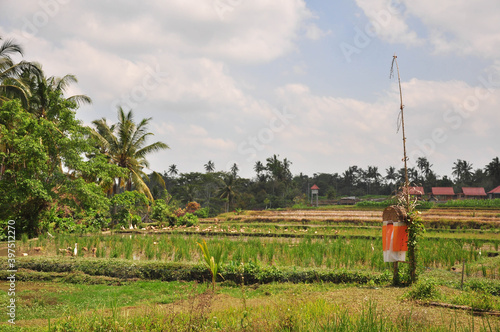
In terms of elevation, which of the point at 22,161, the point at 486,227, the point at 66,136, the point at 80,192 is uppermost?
the point at 66,136

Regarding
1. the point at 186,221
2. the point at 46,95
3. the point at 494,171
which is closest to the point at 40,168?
the point at 46,95

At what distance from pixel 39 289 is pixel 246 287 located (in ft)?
13.3

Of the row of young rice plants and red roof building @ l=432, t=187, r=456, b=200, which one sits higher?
red roof building @ l=432, t=187, r=456, b=200

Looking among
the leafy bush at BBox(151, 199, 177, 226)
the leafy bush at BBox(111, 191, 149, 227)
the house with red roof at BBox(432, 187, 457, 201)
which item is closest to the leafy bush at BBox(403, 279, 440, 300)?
the leafy bush at BBox(111, 191, 149, 227)

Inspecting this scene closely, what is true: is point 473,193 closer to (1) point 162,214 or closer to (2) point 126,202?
(1) point 162,214

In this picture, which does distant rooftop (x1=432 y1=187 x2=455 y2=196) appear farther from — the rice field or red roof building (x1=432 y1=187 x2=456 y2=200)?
the rice field

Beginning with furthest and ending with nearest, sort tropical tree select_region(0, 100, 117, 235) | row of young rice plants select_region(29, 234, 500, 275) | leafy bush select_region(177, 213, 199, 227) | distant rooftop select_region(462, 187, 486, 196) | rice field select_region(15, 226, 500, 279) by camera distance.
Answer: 1. distant rooftop select_region(462, 187, 486, 196)
2. leafy bush select_region(177, 213, 199, 227)
3. tropical tree select_region(0, 100, 117, 235)
4. row of young rice plants select_region(29, 234, 500, 275)
5. rice field select_region(15, 226, 500, 279)

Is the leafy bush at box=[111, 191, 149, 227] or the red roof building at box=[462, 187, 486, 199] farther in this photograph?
the red roof building at box=[462, 187, 486, 199]

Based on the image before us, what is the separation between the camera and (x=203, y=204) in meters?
49.3

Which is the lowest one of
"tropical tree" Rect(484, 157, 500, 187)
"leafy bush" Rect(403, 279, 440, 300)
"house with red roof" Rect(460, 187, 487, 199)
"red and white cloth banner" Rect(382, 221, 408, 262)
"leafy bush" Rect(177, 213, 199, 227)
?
"leafy bush" Rect(177, 213, 199, 227)

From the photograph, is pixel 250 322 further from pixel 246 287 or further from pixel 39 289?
pixel 39 289

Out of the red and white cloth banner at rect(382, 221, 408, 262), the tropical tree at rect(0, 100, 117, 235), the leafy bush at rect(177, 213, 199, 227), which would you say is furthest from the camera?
the leafy bush at rect(177, 213, 199, 227)

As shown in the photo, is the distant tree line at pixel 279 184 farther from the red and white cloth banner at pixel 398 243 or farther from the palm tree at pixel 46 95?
the red and white cloth banner at pixel 398 243

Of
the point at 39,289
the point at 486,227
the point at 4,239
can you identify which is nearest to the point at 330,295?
the point at 39,289
